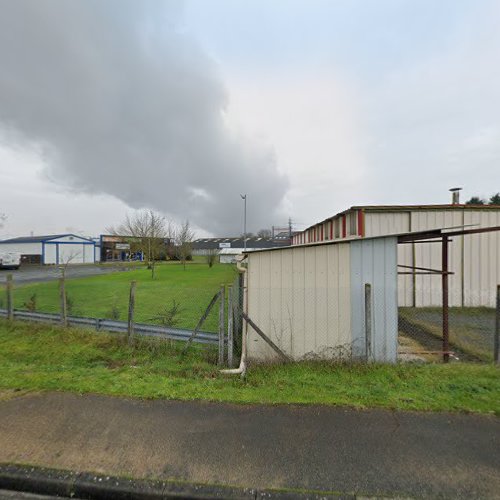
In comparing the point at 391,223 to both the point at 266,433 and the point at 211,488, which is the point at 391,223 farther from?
the point at 211,488

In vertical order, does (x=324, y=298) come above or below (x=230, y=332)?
above

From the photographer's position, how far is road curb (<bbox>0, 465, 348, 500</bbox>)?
2.32 metres

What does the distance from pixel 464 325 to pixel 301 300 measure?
6097 millimetres

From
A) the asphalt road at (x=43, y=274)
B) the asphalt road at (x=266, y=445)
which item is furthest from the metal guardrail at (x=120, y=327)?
the asphalt road at (x=43, y=274)

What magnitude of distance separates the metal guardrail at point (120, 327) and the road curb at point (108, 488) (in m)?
3.01

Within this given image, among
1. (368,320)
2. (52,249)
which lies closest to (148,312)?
(368,320)

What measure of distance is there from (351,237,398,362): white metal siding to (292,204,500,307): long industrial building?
6182 millimetres

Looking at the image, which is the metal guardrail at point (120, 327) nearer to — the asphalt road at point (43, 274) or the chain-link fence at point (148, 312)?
the chain-link fence at point (148, 312)

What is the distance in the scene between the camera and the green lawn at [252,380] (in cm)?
363

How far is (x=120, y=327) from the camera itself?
635 centimetres

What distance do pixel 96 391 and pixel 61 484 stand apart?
1540mm

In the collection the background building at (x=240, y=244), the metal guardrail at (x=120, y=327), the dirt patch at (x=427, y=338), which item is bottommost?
the dirt patch at (x=427, y=338)

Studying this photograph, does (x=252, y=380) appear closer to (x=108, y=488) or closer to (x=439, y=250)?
(x=108, y=488)

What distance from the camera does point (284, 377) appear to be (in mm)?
4312
